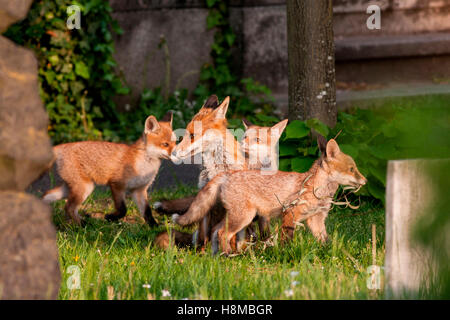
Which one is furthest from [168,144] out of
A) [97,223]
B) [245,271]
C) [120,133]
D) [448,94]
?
[448,94]

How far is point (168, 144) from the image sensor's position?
629cm

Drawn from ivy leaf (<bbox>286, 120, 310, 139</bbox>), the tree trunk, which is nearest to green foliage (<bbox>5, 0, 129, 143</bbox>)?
the tree trunk

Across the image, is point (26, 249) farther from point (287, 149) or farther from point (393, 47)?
point (393, 47)

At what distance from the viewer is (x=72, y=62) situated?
9.79 metres

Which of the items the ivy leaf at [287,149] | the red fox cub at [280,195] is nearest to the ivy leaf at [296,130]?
the ivy leaf at [287,149]

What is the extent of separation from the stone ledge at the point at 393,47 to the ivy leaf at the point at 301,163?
13.4 feet

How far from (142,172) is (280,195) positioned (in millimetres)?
2011

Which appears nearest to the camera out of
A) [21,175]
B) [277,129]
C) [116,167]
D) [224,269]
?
[21,175]

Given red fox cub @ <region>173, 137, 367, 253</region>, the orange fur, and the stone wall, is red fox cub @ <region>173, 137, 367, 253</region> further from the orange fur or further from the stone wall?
the stone wall

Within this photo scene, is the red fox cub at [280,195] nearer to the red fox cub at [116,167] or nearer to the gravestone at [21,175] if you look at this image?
the red fox cub at [116,167]

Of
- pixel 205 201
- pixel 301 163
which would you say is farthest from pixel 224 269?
pixel 301 163

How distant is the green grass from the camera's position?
339 cm

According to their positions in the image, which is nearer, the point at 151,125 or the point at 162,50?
the point at 151,125

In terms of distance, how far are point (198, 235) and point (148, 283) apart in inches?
56.5
